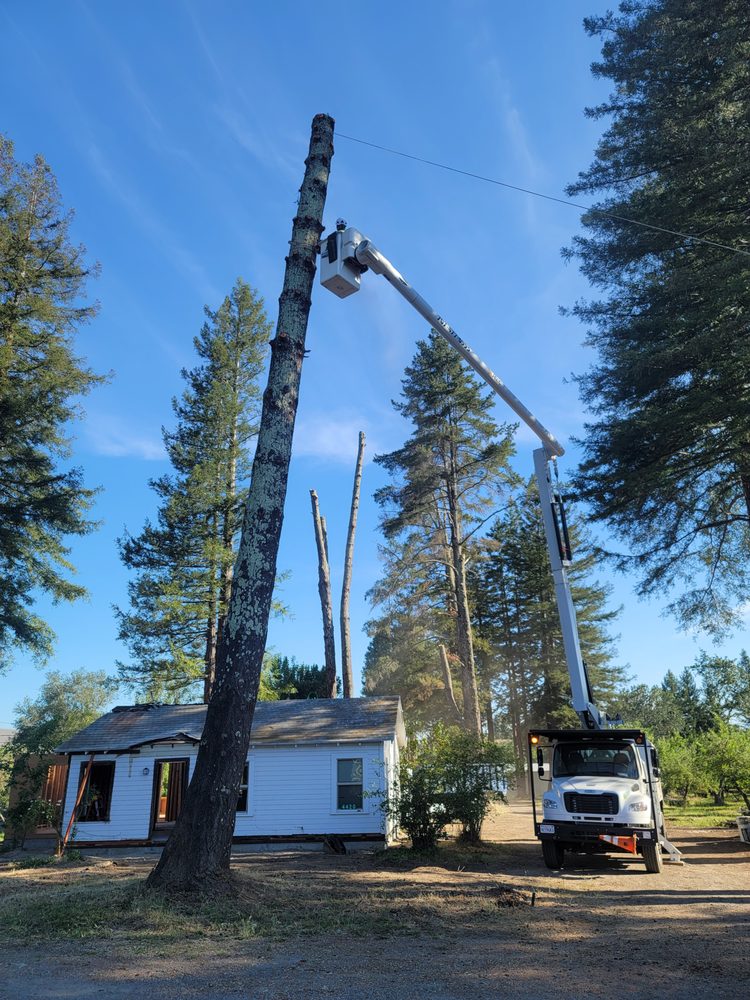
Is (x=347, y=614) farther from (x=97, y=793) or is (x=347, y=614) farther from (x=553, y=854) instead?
(x=553, y=854)

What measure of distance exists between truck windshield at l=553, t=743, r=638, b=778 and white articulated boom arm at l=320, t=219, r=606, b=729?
1.39 feet

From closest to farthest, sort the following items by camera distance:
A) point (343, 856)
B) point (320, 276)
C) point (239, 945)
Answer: point (239, 945)
point (320, 276)
point (343, 856)

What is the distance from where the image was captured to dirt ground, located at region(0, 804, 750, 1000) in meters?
4.18

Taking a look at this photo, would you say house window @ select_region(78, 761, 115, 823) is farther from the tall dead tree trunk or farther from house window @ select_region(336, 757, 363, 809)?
the tall dead tree trunk

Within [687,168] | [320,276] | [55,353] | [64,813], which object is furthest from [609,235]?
[64,813]

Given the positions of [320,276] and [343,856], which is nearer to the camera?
[320,276]

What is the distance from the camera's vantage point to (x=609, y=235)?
1234 centimetres

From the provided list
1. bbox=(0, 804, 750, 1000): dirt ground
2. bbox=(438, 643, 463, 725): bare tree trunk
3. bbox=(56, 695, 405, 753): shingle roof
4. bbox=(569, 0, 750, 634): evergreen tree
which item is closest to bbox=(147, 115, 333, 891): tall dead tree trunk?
bbox=(0, 804, 750, 1000): dirt ground

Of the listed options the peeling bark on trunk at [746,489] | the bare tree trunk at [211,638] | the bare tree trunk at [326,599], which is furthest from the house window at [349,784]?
the peeling bark on trunk at [746,489]

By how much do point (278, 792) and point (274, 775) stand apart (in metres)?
0.43

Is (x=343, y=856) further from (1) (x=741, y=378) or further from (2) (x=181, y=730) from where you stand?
(1) (x=741, y=378)

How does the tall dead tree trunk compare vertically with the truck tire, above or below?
above

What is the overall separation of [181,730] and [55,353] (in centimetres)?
1136

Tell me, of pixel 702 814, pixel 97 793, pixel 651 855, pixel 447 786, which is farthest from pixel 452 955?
pixel 702 814
